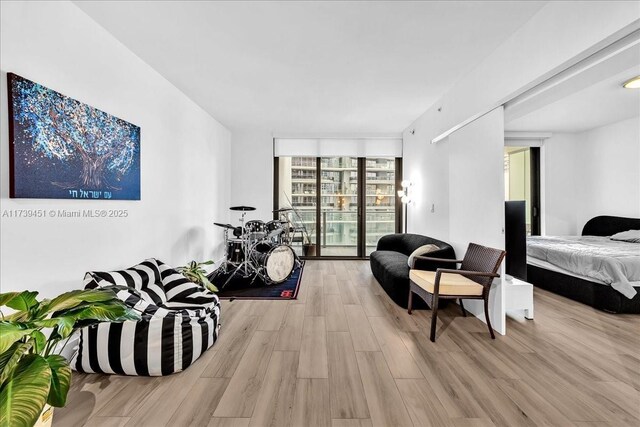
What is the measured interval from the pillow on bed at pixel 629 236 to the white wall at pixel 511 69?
280 cm

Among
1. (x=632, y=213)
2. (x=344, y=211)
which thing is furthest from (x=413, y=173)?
(x=632, y=213)

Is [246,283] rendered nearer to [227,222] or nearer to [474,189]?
[227,222]

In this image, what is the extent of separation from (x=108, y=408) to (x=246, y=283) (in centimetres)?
270

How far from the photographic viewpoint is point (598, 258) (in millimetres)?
3391

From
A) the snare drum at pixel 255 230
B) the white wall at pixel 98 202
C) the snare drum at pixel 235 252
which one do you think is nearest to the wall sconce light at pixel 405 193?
the snare drum at pixel 255 230

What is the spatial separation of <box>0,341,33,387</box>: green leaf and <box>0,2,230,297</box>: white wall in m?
0.88

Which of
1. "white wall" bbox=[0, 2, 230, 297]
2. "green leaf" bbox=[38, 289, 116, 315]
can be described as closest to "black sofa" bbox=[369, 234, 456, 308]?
"white wall" bbox=[0, 2, 230, 297]

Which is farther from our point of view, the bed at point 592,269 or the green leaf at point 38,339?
the bed at point 592,269

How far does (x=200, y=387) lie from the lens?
1.95 metres

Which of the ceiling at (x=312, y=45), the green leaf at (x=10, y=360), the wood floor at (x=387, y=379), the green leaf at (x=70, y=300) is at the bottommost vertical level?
the wood floor at (x=387, y=379)

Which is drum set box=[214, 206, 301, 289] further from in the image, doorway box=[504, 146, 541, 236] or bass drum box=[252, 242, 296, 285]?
doorway box=[504, 146, 541, 236]

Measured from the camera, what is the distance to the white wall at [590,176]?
16.0 feet

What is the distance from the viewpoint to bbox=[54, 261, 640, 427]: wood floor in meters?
1.69

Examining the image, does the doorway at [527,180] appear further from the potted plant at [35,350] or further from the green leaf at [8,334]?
the green leaf at [8,334]
